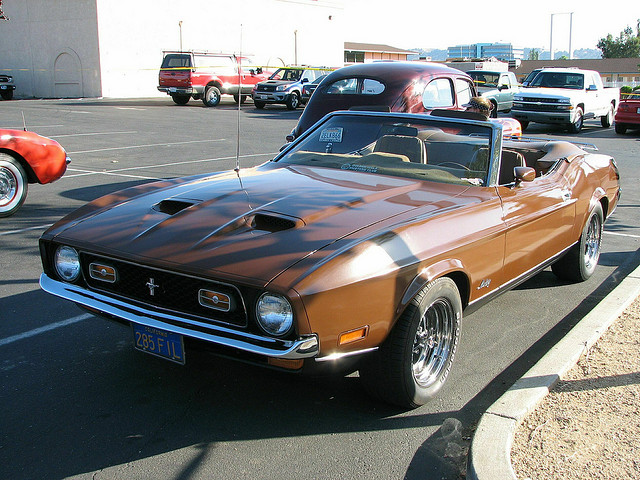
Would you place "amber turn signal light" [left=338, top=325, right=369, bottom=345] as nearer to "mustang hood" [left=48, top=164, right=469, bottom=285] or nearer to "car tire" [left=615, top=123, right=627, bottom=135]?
"mustang hood" [left=48, top=164, right=469, bottom=285]

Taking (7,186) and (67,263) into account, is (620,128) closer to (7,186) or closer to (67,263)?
(7,186)

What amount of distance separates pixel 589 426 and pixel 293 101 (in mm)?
26151

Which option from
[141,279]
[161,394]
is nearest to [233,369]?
[161,394]

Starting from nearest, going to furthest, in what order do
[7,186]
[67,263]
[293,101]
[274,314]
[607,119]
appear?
[274,314], [67,263], [7,186], [607,119], [293,101]

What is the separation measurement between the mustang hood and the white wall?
108 feet

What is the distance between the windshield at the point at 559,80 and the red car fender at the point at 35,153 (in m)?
17.5

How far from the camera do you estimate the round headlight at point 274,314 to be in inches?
121

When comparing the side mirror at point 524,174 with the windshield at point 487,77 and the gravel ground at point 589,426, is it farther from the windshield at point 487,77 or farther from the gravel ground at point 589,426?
the windshield at point 487,77

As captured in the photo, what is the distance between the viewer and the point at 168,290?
3387 mm

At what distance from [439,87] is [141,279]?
7.39 meters

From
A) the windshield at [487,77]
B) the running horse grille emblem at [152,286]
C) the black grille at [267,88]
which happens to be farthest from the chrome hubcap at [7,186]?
the black grille at [267,88]

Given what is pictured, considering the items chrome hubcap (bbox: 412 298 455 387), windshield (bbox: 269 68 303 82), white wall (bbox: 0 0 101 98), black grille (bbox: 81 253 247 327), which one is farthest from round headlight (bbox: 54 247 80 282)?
white wall (bbox: 0 0 101 98)

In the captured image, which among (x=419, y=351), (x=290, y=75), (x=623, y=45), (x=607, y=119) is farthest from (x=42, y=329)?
(x=623, y=45)

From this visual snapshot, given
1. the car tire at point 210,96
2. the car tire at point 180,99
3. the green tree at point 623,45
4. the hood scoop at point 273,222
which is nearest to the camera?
the hood scoop at point 273,222
